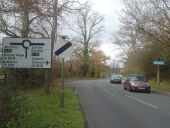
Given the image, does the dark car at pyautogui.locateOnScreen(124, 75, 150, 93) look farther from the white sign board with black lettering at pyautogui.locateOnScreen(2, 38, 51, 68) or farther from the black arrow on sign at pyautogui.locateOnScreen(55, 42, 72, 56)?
the white sign board with black lettering at pyautogui.locateOnScreen(2, 38, 51, 68)

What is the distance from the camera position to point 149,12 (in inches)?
1585

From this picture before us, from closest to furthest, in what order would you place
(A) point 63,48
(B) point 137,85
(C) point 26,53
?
(C) point 26,53 → (A) point 63,48 → (B) point 137,85

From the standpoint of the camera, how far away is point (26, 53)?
12469 millimetres

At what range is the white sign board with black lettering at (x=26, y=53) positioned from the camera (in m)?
12.2

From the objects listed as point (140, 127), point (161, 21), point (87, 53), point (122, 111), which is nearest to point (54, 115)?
point (140, 127)

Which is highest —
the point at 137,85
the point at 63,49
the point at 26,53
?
Answer: the point at 63,49

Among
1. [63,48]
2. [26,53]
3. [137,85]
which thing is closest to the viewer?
[26,53]

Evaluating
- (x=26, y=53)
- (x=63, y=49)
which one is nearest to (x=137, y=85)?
(x=63, y=49)

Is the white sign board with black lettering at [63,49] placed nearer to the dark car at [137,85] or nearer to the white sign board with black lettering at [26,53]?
the white sign board with black lettering at [26,53]

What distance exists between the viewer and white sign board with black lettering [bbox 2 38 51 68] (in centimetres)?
1222

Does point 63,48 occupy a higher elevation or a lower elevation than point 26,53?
higher

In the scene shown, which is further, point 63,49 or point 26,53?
point 63,49

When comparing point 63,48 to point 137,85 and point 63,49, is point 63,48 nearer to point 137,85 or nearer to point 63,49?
point 63,49

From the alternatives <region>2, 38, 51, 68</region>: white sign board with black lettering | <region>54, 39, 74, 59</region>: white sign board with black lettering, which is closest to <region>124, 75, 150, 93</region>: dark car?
<region>54, 39, 74, 59</region>: white sign board with black lettering
